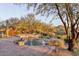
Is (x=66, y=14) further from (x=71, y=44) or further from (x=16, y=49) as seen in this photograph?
(x=16, y=49)

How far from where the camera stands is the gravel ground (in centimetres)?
175

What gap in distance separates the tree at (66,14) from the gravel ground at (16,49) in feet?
0.76

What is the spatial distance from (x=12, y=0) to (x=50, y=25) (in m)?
0.35

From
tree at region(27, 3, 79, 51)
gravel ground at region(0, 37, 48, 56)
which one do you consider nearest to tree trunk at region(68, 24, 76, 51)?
tree at region(27, 3, 79, 51)

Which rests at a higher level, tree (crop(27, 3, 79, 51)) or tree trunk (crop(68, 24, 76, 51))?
tree (crop(27, 3, 79, 51))

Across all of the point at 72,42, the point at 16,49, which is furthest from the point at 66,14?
the point at 16,49

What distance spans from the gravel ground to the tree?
0.23 meters

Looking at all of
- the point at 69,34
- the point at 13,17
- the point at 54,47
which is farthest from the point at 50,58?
the point at 13,17

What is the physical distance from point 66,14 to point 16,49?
0.47 metres

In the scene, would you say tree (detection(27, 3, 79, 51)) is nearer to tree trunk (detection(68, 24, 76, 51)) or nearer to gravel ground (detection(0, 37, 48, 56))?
tree trunk (detection(68, 24, 76, 51))

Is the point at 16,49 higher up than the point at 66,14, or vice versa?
the point at 66,14

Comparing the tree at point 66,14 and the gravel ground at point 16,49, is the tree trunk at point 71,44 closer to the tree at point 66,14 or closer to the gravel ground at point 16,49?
the tree at point 66,14

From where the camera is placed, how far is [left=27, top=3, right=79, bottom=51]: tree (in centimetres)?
177

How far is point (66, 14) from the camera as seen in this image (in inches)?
70.0
